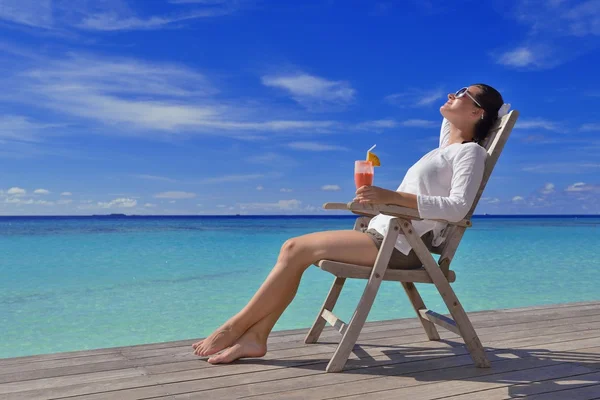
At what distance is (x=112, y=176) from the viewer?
42250 millimetres

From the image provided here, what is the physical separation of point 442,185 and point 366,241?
525 millimetres

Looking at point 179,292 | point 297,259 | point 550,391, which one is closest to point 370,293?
point 297,259

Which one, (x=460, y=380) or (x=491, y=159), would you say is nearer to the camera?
(x=460, y=380)

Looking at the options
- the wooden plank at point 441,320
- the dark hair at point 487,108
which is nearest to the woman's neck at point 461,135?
the dark hair at point 487,108

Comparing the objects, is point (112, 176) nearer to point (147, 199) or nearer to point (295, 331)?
point (147, 199)

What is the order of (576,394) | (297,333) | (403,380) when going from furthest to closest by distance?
(297,333) < (403,380) < (576,394)

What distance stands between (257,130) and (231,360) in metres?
42.5

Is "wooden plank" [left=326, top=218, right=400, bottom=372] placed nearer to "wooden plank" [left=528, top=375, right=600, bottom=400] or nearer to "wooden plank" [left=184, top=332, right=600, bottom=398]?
"wooden plank" [left=184, top=332, right=600, bottom=398]

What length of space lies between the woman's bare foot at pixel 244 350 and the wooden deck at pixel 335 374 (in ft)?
0.14

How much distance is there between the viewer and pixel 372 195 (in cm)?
260

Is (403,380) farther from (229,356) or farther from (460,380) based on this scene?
(229,356)

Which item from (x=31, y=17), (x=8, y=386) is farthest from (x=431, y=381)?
(x=31, y=17)

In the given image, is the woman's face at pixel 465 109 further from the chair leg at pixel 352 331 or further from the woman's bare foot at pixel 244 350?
the woman's bare foot at pixel 244 350

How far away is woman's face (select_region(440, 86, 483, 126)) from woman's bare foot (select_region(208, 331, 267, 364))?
153 centimetres
